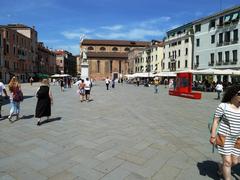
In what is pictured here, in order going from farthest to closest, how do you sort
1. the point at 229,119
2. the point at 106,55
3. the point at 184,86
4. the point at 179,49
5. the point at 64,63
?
the point at 64,63 → the point at 106,55 → the point at 179,49 → the point at 184,86 → the point at 229,119

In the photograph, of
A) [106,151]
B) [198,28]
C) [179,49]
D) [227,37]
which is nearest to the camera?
[106,151]

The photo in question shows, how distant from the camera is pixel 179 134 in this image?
703 centimetres

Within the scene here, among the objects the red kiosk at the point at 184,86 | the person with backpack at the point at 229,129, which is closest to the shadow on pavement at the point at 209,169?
the person with backpack at the point at 229,129

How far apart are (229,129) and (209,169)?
1404mm

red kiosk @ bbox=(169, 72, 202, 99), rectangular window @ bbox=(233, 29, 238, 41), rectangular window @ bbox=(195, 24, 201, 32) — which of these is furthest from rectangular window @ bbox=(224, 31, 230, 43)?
red kiosk @ bbox=(169, 72, 202, 99)

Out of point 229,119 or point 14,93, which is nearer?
point 229,119

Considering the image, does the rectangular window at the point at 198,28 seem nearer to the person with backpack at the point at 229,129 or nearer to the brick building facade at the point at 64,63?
the person with backpack at the point at 229,129

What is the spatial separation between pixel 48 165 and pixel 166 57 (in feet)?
177

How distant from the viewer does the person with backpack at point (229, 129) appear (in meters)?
3.31

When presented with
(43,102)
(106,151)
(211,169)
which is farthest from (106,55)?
(211,169)

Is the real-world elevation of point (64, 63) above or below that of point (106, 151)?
above

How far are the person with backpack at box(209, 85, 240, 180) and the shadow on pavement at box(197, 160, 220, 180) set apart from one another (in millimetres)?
754

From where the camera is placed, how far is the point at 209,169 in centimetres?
439

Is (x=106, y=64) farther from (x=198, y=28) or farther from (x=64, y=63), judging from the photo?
(x=198, y=28)
